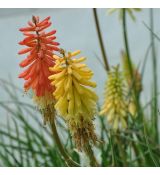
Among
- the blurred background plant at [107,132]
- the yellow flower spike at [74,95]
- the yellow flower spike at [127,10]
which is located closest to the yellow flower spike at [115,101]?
the blurred background plant at [107,132]

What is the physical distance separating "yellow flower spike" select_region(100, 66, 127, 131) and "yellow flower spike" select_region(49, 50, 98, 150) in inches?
10.7

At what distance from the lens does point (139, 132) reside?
5.42ft

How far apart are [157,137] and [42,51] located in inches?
19.8

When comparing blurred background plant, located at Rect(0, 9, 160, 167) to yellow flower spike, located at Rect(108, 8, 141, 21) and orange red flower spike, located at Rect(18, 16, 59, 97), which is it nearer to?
yellow flower spike, located at Rect(108, 8, 141, 21)

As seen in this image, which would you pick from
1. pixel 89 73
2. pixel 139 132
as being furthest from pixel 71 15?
pixel 89 73

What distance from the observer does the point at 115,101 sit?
1.56 m

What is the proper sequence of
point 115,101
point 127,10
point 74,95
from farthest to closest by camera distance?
point 127,10, point 115,101, point 74,95

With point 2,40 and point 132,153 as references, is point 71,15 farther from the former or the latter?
point 132,153

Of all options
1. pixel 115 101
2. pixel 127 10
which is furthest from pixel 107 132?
pixel 127 10

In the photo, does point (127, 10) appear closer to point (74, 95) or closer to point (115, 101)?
point (115, 101)

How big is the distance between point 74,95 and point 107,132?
37 centimetres

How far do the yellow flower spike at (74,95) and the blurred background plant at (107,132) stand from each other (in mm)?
256

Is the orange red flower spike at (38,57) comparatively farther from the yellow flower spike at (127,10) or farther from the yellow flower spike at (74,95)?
the yellow flower spike at (127,10)

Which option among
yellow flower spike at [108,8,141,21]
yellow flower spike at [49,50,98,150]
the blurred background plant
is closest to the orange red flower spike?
yellow flower spike at [49,50,98,150]
